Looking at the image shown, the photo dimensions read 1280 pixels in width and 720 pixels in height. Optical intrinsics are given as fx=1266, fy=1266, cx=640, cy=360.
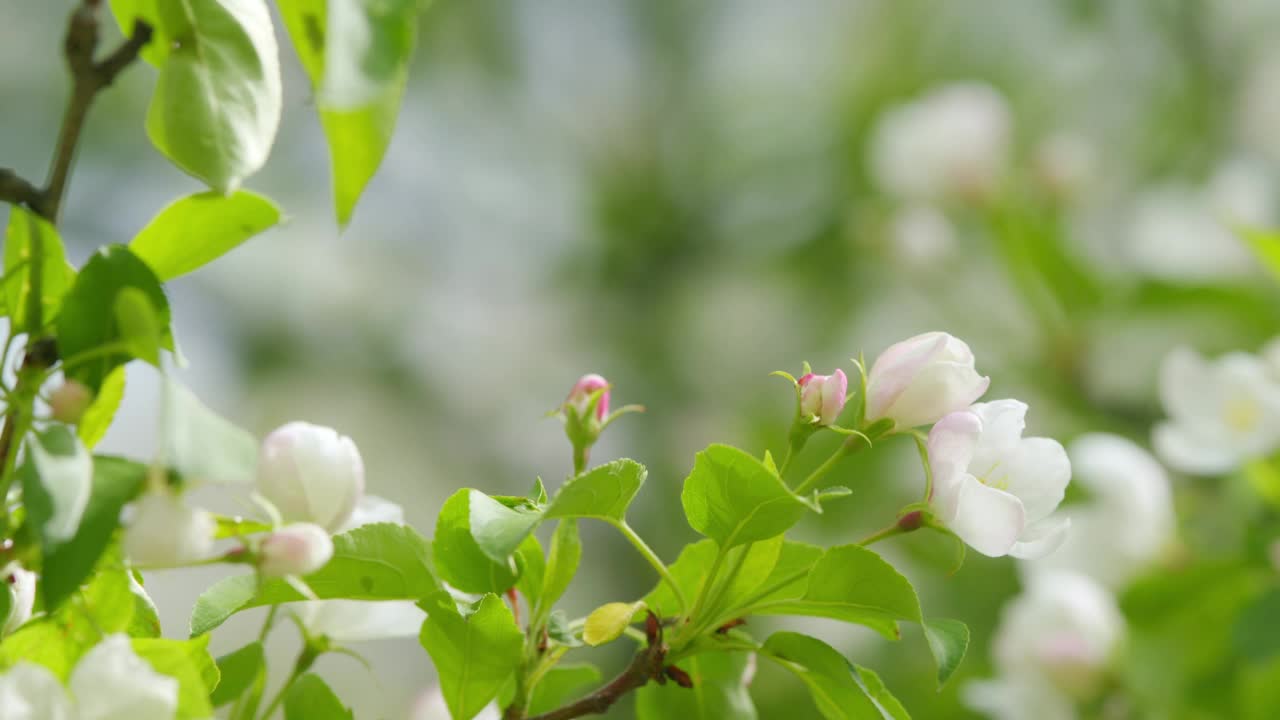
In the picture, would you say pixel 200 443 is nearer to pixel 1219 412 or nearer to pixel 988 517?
pixel 988 517

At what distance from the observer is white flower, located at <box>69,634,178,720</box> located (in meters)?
0.27

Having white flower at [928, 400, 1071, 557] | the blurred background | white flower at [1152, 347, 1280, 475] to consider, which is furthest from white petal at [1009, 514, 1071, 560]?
the blurred background


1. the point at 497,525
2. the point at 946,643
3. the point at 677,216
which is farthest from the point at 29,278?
the point at 677,216

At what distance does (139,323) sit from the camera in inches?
10.4

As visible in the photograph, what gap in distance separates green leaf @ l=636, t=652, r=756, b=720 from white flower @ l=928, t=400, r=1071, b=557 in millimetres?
84

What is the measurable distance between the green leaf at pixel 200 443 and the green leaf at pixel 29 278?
0.08 metres

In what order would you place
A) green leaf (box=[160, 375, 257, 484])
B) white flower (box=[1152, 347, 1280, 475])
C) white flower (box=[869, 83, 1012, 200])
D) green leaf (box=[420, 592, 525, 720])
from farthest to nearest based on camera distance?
white flower (box=[869, 83, 1012, 200]) → white flower (box=[1152, 347, 1280, 475]) → green leaf (box=[420, 592, 525, 720]) → green leaf (box=[160, 375, 257, 484])

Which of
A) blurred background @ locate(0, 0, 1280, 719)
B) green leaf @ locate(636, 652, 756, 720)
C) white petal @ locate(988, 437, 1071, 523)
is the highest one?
white petal @ locate(988, 437, 1071, 523)

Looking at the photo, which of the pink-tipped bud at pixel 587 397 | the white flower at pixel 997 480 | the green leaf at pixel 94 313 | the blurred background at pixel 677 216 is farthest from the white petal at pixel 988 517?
the blurred background at pixel 677 216

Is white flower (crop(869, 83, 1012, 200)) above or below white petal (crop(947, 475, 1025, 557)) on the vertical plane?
below

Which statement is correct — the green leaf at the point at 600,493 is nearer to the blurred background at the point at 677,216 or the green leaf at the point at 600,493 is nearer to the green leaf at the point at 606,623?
the green leaf at the point at 606,623

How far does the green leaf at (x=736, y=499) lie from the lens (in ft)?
1.02

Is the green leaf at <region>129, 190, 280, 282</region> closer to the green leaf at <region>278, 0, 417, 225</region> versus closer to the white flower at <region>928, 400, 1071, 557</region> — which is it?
the green leaf at <region>278, 0, 417, 225</region>

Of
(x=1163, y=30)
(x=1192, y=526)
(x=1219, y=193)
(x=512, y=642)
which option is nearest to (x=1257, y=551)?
(x=1192, y=526)
